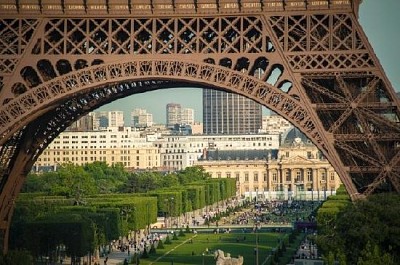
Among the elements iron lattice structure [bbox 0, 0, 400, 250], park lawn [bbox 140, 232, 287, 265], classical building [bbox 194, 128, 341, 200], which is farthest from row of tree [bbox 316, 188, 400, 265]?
classical building [bbox 194, 128, 341, 200]

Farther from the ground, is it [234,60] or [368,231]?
[234,60]

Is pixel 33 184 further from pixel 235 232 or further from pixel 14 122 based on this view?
pixel 14 122

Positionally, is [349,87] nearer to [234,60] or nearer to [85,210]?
[234,60]

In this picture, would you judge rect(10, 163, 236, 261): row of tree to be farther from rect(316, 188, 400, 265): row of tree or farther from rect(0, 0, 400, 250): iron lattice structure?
rect(316, 188, 400, 265): row of tree

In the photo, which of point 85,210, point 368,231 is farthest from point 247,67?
point 85,210

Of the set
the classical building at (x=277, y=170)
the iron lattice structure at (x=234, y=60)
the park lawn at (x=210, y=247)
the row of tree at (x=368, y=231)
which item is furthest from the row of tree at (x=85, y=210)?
the classical building at (x=277, y=170)

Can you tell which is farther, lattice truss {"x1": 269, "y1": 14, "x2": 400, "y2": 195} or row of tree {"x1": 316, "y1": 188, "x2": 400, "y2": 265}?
lattice truss {"x1": 269, "y1": 14, "x2": 400, "y2": 195}

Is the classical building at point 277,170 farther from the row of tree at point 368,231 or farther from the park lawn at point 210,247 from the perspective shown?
the row of tree at point 368,231
